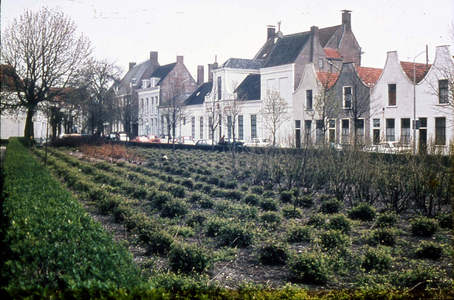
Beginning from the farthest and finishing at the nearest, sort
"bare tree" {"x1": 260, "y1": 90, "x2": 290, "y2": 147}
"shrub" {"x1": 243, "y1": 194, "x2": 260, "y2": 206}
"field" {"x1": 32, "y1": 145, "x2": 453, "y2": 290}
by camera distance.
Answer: "bare tree" {"x1": 260, "y1": 90, "x2": 290, "y2": 147} → "shrub" {"x1": 243, "y1": 194, "x2": 260, "y2": 206} → "field" {"x1": 32, "y1": 145, "x2": 453, "y2": 290}

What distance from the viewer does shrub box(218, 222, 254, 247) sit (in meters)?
7.43

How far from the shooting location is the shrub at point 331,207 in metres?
10.5

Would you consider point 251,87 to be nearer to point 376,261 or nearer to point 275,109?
point 275,109

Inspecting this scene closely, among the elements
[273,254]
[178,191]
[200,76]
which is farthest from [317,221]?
[200,76]

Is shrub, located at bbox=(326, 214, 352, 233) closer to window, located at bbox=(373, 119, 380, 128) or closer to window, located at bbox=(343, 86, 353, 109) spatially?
window, located at bbox=(373, 119, 380, 128)

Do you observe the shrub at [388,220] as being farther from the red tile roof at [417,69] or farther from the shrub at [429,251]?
the red tile roof at [417,69]

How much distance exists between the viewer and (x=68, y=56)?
457 inches

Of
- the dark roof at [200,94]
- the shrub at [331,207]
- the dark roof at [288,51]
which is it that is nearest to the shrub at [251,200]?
the shrub at [331,207]

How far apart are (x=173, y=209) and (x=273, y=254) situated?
370cm

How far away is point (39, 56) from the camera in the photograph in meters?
11.4

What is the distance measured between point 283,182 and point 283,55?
1269cm

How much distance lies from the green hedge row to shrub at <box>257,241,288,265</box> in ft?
8.49

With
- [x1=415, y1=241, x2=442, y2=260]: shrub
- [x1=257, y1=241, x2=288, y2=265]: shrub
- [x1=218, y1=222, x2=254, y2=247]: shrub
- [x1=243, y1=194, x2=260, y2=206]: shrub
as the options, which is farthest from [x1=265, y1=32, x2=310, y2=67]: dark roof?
[x1=257, y1=241, x2=288, y2=265]: shrub

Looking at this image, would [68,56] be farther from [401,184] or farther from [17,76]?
[401,184]
